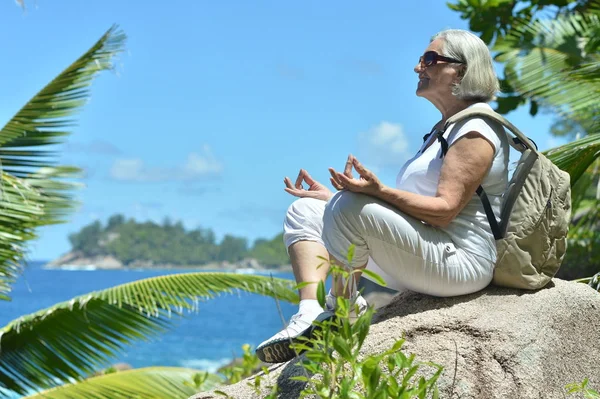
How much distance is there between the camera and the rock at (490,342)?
3.52 m

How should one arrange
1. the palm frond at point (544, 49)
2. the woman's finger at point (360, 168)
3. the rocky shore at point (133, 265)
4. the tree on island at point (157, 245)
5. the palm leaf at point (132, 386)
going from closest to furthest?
the woman's finger at point (360, 168) → the palm leaf at point (132, 386) → the palm frond at point (544, 49) → the rocky shore at point (133, 265) → the tree on island at point (157, 245)

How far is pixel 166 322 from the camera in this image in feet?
24.0

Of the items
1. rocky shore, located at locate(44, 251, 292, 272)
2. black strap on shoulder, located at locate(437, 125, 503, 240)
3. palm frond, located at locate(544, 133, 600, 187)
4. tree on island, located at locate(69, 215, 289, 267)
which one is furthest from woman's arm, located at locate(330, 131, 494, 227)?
tree on island, located at locate(69, 215, 289, 267)

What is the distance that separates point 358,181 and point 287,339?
795 millimetres

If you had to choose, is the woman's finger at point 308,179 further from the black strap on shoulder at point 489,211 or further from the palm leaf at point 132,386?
the palm leaf at point 132,386

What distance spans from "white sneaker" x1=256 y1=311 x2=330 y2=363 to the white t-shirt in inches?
27.2

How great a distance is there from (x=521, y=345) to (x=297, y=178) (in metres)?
1.35

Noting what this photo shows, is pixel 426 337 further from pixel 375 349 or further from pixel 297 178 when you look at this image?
pixel 297 178

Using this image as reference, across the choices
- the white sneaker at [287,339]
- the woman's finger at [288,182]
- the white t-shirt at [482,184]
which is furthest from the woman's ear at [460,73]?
the white sneaker at [287,339]

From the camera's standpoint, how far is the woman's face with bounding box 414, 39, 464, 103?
3.95 metres

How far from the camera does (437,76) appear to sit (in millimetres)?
3961

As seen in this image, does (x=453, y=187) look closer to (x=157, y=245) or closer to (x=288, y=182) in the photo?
(x=288, y=182)

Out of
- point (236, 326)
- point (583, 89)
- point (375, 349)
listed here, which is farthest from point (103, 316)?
point (236, 326)

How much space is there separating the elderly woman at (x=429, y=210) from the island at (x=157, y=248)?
16366 cm
